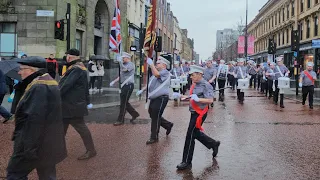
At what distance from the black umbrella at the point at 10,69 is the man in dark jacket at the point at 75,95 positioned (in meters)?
3.92

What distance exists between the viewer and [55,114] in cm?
402

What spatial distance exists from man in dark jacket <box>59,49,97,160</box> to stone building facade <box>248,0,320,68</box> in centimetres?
2378

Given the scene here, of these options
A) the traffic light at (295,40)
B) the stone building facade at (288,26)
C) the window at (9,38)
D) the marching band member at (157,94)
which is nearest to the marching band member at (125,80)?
the marching band member at (157,94)

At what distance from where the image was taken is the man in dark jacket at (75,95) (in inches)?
243

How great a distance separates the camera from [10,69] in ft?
32.1

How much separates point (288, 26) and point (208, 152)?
47.4 meters

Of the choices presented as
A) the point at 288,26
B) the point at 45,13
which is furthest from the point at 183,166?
the point at 288,26

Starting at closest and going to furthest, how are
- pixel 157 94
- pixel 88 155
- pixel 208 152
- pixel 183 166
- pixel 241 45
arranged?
pixel 183 166
pixel 88 155
pixel 208 152
pixel 157 94
pixel 241 45

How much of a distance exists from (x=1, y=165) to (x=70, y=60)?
196 cm

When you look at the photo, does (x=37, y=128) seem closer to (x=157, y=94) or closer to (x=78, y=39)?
(x=157, y=94)

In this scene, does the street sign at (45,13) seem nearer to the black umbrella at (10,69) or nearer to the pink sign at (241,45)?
the black umbrella at (10,69)

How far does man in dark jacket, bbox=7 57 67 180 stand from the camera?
3.73 metres

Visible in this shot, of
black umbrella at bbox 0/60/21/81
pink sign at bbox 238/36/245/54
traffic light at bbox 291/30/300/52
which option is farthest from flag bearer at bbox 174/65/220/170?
pink sign at bbox 238/36/245/54

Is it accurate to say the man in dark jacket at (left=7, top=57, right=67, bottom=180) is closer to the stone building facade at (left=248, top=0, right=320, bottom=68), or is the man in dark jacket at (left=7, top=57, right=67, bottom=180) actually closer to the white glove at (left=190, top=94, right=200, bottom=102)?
the white glove at (left=190, top=94, right=200, bottom=102)
